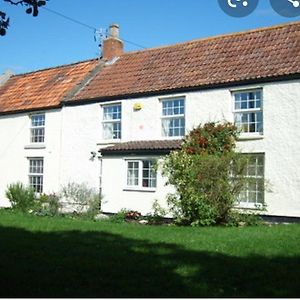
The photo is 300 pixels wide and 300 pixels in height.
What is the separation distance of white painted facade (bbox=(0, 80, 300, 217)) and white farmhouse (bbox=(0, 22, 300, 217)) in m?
0.04

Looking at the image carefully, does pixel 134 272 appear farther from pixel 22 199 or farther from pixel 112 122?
pixel 112 122

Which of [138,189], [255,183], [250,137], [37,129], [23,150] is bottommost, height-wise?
[138,189]

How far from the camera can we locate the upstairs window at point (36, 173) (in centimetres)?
2555

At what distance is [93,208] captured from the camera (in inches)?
782

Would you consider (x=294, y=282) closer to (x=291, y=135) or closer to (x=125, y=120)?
(x=291, y=135)

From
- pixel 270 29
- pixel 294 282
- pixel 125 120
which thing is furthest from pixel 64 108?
pixel 294 282

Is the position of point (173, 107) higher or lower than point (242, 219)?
higher

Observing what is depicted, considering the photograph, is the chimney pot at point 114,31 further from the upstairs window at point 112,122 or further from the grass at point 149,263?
the grass at point 149,263

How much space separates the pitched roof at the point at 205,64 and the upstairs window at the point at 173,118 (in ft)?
2.31

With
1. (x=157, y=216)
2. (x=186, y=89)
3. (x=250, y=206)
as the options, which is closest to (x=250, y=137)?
(x=250, y=206)

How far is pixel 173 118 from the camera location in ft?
68.4

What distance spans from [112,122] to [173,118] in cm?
350

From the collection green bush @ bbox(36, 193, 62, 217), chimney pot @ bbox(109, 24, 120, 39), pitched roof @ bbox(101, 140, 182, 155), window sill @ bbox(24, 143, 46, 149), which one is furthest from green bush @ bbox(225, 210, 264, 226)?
chimney pot @ bbox(109, 24, 120, 39)

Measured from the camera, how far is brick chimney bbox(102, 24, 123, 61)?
26.5 metres
